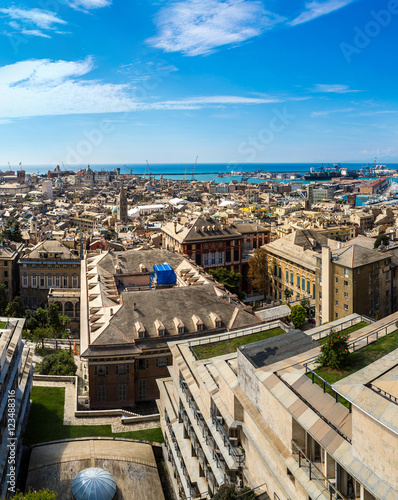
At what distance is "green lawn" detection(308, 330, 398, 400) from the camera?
12428mm

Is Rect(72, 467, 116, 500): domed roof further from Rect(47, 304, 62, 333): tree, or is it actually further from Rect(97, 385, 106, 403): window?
Rect(47, 304, 62, 333): tree

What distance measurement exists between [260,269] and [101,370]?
29256 mm

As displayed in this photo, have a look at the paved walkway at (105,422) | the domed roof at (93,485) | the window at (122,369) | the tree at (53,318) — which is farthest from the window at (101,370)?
the tree at (53,318)

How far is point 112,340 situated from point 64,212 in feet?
363

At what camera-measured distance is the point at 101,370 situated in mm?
27531

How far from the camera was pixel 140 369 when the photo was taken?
28.2m

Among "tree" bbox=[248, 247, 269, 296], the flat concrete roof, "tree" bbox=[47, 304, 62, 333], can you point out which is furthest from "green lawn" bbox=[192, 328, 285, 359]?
"tree" bbox=[248, 247, 269, 296]

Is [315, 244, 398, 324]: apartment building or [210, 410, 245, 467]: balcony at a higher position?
[315, 244, 398, 324]: apartment building

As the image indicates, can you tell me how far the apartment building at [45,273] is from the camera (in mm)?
50938

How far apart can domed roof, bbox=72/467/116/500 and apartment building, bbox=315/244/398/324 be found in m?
21.8

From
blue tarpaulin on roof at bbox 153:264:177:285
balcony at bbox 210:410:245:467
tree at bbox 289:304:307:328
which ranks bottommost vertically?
tree at bbox 289:304:307:328

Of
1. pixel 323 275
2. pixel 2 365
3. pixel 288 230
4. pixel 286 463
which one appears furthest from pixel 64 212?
pixel 286 463

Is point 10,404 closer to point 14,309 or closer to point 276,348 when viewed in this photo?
point 276,348

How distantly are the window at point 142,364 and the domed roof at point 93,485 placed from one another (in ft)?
28.6
